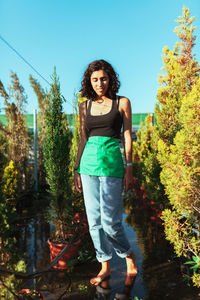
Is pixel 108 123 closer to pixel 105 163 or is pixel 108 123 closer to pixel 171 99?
pixel 105 163

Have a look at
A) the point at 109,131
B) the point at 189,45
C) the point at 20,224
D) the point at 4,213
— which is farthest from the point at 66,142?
the point at 189,45

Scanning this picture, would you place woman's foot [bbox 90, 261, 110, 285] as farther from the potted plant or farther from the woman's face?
the woman's face

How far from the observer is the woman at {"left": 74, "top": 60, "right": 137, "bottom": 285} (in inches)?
105

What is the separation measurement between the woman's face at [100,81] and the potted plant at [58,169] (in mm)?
964

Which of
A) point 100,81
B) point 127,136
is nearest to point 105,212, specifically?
point 127,136

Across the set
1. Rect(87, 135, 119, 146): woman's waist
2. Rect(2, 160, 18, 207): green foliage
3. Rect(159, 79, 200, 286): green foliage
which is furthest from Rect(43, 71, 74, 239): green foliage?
Rect(2, 160, 18, 207): green foliage

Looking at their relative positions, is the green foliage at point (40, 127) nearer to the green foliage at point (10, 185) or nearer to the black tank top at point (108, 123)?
the green foliage at point (10, 185)

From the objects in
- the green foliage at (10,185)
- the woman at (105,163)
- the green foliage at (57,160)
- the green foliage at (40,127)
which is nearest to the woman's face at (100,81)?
the woman at (105,163)

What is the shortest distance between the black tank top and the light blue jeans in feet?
1.74

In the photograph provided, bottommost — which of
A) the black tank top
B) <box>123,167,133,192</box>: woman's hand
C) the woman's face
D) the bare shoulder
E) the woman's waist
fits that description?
<box>123,167,133,192</box>: woman's hand

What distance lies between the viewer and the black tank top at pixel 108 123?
2.69 m

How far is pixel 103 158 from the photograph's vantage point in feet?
8.77

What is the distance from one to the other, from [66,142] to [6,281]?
2.21 m

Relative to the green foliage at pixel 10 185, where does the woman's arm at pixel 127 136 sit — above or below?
above
